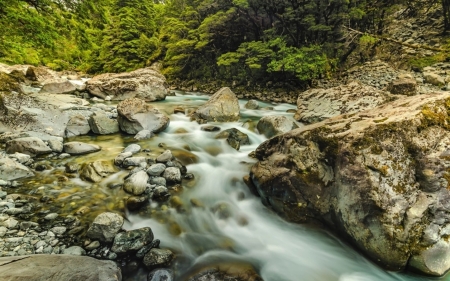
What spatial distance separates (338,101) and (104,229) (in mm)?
8010

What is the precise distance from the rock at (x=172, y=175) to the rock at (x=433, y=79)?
11.2 m

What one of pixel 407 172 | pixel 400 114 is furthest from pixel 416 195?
pixel 400 114

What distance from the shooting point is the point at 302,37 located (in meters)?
13.3

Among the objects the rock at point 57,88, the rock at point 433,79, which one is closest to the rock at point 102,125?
the rock at point 57,88

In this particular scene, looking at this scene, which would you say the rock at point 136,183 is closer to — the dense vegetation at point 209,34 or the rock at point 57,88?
the dense vegetation at point 209,34

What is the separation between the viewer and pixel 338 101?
327 inches

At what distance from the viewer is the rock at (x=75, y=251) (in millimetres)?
2922

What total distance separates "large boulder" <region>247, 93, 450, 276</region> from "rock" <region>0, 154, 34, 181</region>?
183 inches

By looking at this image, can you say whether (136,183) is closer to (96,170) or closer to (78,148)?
(96,170)

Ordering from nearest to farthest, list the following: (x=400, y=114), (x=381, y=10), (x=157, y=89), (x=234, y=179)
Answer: (x=400, y=114) → (x=234, y=179) → (x=157, y=89) → (x=381, y=10)

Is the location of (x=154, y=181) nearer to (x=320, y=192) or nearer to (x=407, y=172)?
(x=320, y=192)

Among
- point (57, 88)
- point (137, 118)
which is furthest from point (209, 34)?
point (137, 118)

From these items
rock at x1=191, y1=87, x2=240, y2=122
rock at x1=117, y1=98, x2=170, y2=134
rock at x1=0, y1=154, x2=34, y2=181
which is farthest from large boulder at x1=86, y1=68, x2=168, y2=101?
rock at x1=0, y1=154, x2=34, y2=181

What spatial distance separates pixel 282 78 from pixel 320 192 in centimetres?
1129
